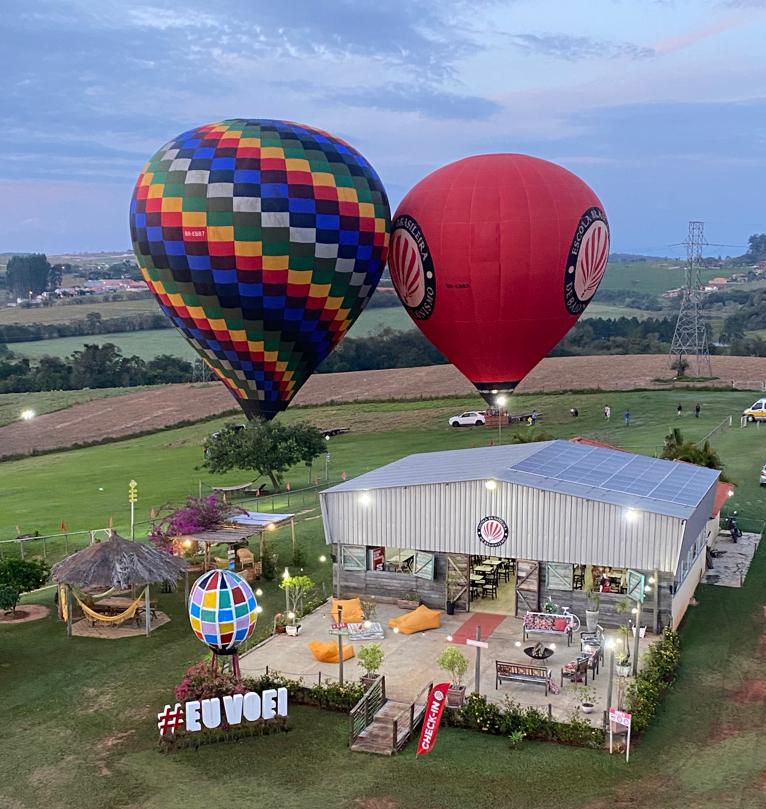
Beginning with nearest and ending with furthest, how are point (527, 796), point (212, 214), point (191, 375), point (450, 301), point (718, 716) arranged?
1. point (527, 796)
2. point (718, 716)
3. point (212, 214)
4. point (450, 301)
5. point (191, 375)

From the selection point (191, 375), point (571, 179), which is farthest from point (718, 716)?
point (191, 375)

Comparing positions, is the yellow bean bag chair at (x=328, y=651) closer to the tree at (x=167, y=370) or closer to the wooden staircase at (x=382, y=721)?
the wooden staircase at (x=382, y=721)

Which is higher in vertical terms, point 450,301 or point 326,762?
point 450,301

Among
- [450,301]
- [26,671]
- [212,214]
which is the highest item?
[212,214]

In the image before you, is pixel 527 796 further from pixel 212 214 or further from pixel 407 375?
pixel 407 375

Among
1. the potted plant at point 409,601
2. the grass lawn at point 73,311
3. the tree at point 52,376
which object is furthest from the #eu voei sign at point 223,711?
the grass lawn at point 73,311

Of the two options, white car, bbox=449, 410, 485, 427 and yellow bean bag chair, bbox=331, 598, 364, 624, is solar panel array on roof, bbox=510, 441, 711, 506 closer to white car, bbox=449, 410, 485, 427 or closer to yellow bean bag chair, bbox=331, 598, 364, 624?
yellow bean bag chair, bbox=331, 598, 364, 624
